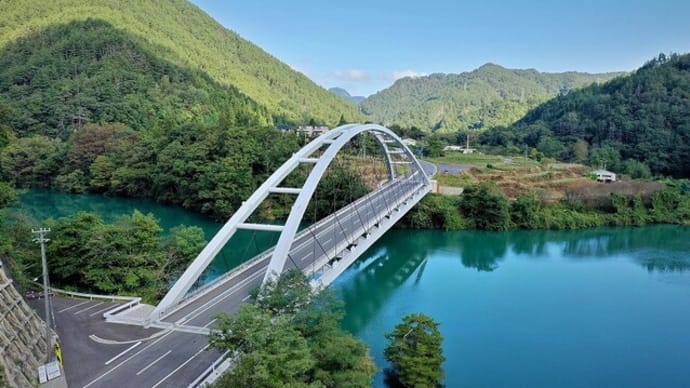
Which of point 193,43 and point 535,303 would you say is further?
point 193,43

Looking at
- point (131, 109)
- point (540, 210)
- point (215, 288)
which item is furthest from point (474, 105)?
point (215, 288)

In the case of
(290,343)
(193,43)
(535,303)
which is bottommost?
(535,303)

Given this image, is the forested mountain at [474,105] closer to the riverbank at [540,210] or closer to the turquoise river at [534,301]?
the riverbank at [540,210]

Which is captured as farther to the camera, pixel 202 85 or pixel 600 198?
pixel 202 85

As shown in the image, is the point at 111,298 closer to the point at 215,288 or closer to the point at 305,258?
the point at 215,288

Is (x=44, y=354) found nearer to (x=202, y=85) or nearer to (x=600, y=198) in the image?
(x=600, y=198)

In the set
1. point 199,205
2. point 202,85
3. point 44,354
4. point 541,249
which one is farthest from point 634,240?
point 202,85
